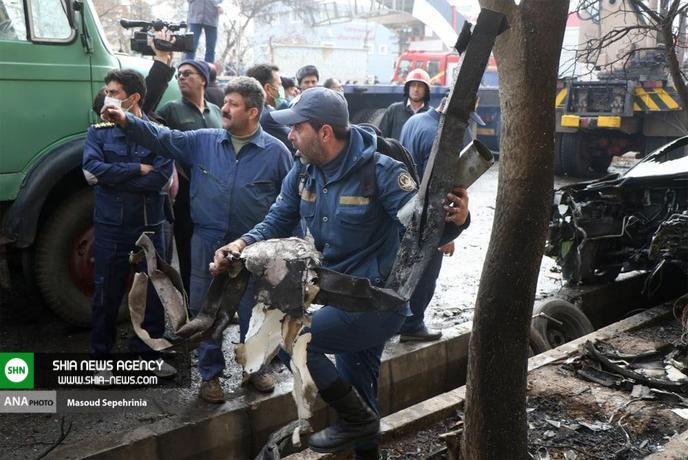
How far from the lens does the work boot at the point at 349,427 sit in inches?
120

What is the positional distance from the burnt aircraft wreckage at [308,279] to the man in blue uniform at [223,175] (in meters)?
1.09

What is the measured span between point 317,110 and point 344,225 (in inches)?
20.6

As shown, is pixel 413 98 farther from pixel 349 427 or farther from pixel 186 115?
pixel 349 427

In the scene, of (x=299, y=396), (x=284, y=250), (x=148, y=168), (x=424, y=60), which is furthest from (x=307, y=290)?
(x=424, y=60)

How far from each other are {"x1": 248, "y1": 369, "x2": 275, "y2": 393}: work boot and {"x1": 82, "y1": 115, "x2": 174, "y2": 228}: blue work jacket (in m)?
1.16

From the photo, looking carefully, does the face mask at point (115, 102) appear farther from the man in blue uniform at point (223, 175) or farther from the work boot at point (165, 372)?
the work boot at point (165, 372)

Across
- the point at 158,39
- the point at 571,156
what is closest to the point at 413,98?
the point at 158,39

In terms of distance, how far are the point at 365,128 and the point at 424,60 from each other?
14.7m

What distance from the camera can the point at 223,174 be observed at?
3766mm

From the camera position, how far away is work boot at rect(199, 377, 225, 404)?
3787 millimetres

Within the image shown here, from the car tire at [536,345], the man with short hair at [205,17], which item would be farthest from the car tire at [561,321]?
the man with short hair at [205,17]

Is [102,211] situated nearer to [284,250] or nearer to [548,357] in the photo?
[284,250]

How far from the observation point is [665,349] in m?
4.98

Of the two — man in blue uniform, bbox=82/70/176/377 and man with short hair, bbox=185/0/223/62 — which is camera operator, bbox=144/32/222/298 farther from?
man with short hair, bbox=185/0/223/62
